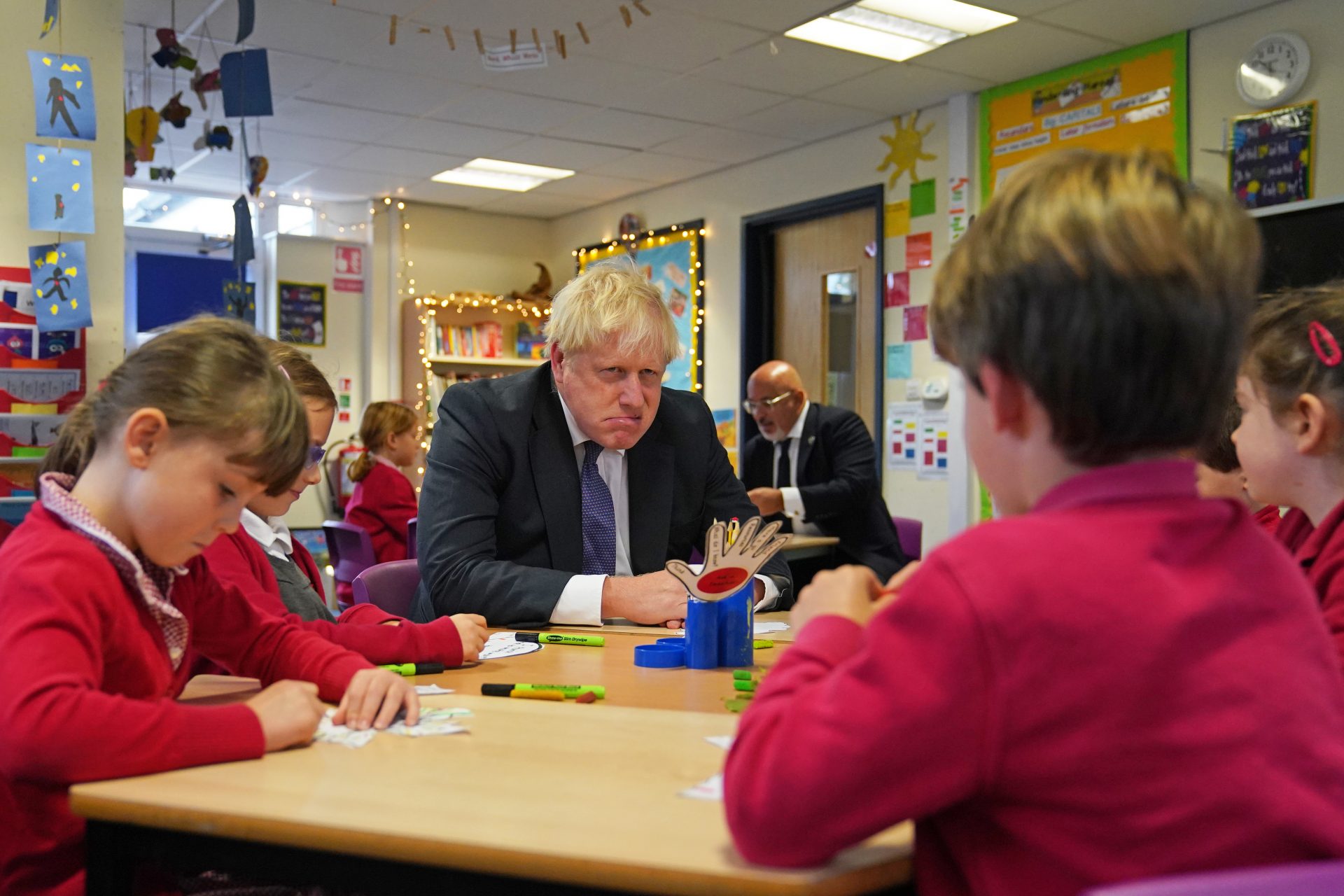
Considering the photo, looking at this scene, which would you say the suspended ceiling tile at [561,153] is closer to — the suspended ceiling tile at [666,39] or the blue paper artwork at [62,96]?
the suspended ceiling tile at [666,39]

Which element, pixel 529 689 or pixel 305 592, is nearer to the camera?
pixel 529 689

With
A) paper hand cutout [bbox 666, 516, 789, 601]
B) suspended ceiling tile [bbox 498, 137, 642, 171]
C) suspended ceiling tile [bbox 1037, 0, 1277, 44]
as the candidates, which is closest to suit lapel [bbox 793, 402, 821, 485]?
suspended ceiling tile [bbox 1037, 0, 1277, 44]

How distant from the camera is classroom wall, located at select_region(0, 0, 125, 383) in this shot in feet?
11.1

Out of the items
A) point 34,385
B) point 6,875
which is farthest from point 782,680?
point 34,385

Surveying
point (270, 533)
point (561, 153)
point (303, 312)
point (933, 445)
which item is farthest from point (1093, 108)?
point (303, 312)

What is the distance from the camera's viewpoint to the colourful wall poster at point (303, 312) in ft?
25.8

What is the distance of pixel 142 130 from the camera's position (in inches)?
160

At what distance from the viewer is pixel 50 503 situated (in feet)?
3.92

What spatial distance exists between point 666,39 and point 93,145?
2.30m

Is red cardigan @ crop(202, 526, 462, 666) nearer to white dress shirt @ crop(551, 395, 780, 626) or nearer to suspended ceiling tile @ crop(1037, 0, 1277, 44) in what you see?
white dress shirt @ crop(551, 395, 780, 626)

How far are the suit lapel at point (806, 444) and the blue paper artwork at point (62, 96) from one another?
115 inches

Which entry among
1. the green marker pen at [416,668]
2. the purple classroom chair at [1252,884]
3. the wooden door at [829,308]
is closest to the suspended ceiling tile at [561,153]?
the wooden door at [829,308]

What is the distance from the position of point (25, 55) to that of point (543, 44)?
2.11 m

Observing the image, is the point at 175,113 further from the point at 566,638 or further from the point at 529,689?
the point at 529,689
